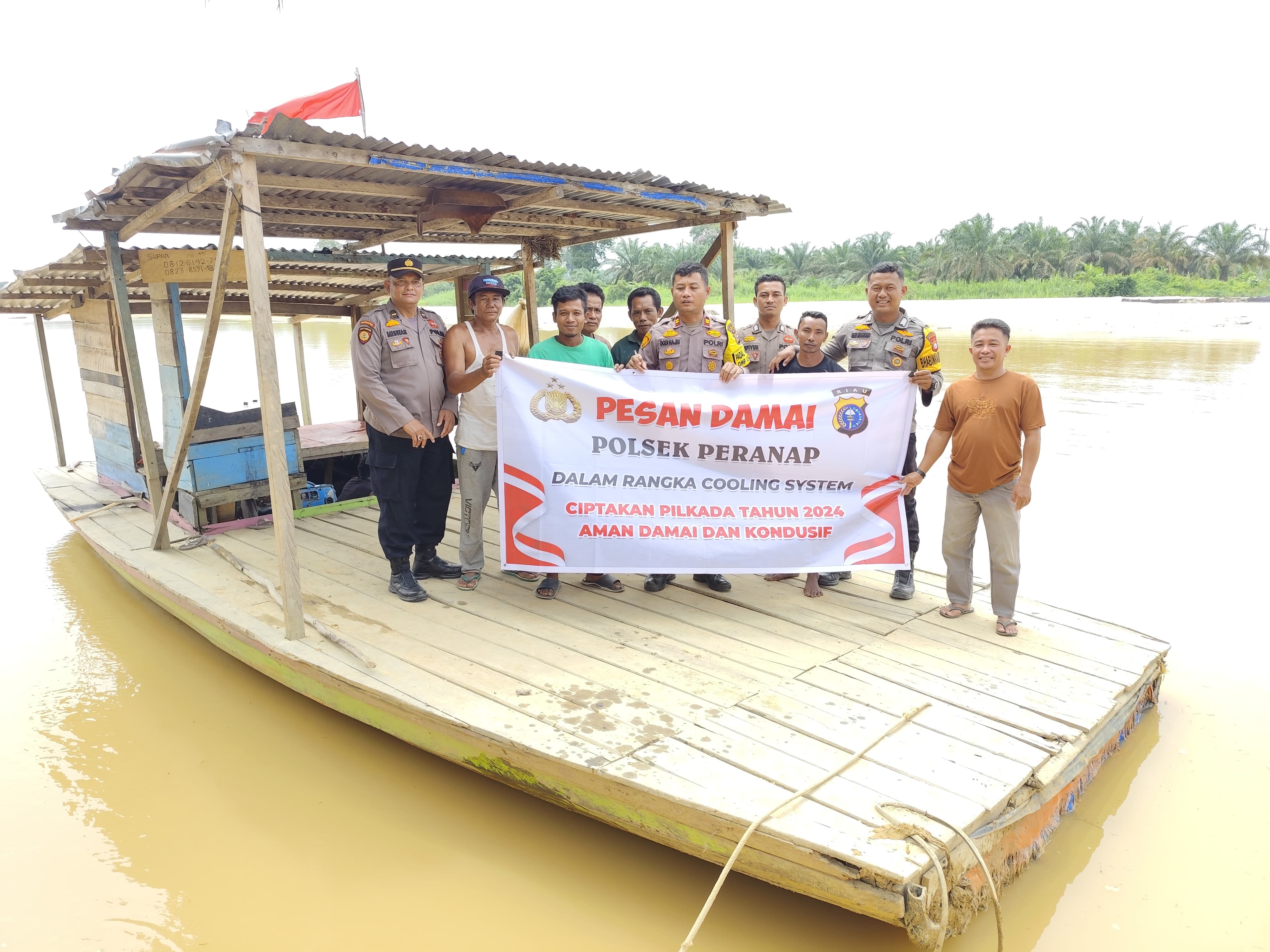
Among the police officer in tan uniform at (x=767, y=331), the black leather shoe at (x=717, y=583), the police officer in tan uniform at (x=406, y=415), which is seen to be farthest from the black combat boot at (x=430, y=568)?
the police officer in tan uniform at (x=767, y=331)

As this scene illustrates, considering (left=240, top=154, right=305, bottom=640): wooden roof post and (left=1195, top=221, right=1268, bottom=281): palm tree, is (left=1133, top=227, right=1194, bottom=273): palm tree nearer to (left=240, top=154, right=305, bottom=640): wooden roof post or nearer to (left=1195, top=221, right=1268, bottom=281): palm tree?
(left=1195, top=221, right=1268, bottom=281): palm tree

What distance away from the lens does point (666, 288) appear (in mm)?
35562

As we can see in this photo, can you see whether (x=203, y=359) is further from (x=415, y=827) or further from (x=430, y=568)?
(x=415, y=827)

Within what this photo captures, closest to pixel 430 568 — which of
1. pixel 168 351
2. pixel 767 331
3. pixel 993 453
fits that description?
pixel 767 331

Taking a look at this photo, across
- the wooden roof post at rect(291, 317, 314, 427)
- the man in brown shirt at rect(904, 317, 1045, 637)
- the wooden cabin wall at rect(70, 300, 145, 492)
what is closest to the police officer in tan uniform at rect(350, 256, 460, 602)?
the man in brown shirt at rect(904, 317, 1045, 637)

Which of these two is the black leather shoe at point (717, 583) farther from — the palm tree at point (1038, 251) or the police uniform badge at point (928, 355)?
the palm tree at point (1038, 251)

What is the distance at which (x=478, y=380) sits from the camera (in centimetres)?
411

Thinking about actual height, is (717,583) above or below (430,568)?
below

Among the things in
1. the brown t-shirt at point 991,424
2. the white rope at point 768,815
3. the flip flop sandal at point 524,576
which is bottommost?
the white rope at point 768,815

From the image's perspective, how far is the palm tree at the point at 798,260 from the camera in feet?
131

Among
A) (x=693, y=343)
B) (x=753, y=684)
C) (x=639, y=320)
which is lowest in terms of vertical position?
(x=753, y=684)

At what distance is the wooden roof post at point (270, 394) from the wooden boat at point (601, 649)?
15mm

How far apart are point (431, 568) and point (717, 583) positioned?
5.54 ft

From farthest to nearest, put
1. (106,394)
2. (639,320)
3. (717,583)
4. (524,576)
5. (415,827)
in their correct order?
(106,394) < (524,576) < (639,320) < (717,583) < (415,827)
